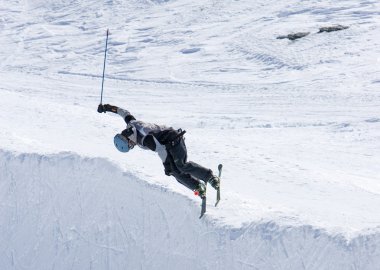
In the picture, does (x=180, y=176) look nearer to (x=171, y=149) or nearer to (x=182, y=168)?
(x=182, y=168)

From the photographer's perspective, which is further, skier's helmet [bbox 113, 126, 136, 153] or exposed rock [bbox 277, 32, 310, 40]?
exposed rock [bbox 277, 32, 310, 40]

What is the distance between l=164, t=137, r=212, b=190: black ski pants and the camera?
295 inches

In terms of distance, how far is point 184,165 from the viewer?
7.61 meters

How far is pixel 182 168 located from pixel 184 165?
0.04m

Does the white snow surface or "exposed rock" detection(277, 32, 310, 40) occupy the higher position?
the white snow surface

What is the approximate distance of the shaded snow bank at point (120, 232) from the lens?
6.51 meters

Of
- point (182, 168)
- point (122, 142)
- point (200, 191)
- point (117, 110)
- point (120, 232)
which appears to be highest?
point (117, 110)

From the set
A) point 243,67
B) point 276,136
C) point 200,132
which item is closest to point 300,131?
point 276,136

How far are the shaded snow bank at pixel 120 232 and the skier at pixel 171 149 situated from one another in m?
0.31

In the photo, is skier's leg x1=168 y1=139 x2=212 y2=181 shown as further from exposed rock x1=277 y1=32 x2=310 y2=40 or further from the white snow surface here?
exposed rock x1=277 y1=32 x2=310 y2=40

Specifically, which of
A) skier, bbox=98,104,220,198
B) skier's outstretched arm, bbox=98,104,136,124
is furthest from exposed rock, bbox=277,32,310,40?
skier, bbox=98,104,220,198

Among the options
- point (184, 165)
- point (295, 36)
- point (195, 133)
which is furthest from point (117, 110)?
point (295, 36)

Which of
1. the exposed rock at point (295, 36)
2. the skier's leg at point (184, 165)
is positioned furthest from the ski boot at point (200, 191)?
the exposed rock at point (295, 36)

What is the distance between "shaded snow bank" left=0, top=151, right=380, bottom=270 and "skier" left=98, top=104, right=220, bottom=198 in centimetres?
31
